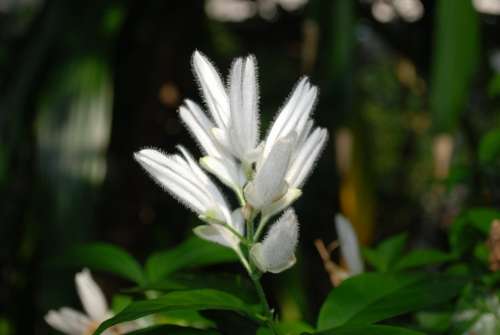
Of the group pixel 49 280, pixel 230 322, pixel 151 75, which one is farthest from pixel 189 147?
pixel 230 322

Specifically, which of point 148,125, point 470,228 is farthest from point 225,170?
point 148,125

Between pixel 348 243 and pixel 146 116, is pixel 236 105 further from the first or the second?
pixel 146 116

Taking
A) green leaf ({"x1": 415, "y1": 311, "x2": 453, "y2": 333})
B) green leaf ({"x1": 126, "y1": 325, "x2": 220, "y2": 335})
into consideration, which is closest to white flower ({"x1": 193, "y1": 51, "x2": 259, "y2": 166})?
green leaf ({"x1": 126, "y1": 325, "x2": 220, "y2": 335})

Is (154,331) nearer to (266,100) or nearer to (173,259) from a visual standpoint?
(173,259)

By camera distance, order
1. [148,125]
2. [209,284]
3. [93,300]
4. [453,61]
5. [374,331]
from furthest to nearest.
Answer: [148,125] < [453,61] < [93,300] < [209,284] < [374,331]

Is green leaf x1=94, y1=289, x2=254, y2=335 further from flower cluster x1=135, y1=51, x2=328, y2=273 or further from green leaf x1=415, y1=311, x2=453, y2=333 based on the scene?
green leaf x1=415, y1=311, x2=453, y2=333

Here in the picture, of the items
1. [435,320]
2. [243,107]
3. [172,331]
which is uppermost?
[243,107]

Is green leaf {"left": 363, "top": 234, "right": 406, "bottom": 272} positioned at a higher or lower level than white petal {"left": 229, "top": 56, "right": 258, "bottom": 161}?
lower
